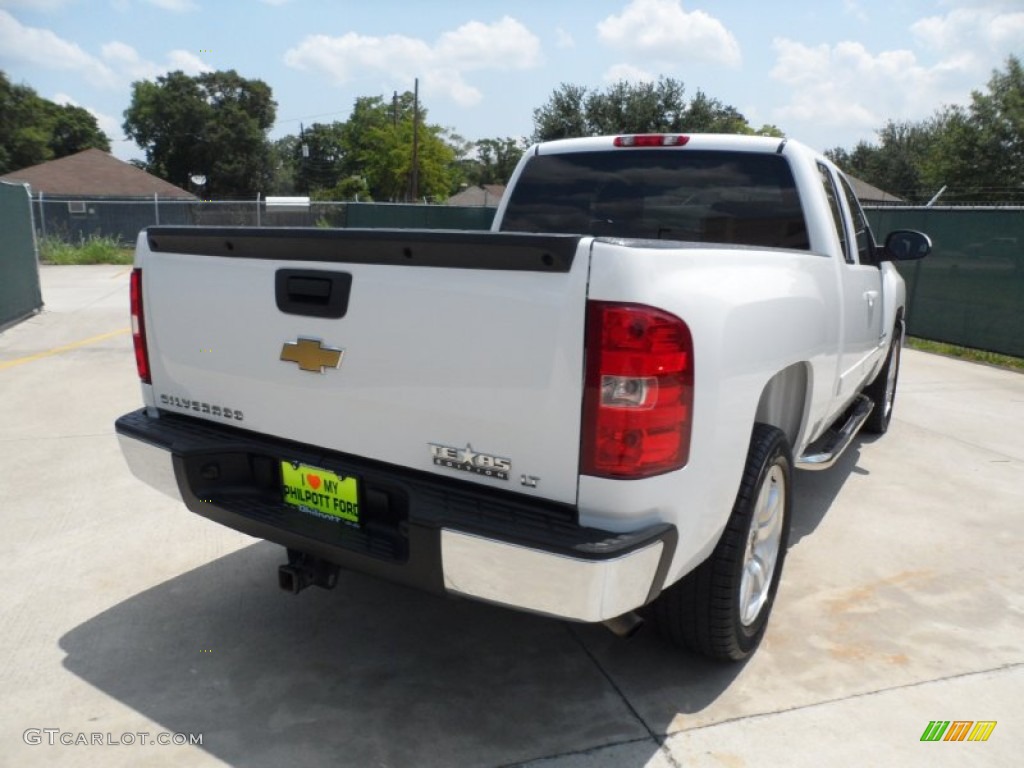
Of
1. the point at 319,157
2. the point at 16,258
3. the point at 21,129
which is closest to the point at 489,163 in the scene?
the point at 319,157

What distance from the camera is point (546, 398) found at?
2141mm

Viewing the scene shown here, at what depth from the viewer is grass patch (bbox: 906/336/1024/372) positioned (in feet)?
33.4

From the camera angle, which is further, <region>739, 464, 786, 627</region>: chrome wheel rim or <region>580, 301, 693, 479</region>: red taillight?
<region>739, 464, 786, 627</region>: chrome wheel rim

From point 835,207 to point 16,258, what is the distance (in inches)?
424

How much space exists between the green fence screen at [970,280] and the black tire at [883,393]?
4.94 m

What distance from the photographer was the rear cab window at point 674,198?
12.8 ft

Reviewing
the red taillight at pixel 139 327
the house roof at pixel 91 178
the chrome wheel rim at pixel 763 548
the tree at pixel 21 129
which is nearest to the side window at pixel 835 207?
the chrome wheel rim at pixel 763 548

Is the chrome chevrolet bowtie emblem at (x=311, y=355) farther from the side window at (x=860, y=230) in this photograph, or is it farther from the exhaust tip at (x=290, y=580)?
the side window at (x=860, y=230)

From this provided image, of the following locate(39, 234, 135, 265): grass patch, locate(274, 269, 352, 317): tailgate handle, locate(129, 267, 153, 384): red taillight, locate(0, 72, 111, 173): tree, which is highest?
locate(0, 72, 111, 173): tree

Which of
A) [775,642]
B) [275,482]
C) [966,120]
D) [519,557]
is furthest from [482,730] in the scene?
[966,120]

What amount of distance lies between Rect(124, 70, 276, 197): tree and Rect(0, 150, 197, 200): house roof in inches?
987

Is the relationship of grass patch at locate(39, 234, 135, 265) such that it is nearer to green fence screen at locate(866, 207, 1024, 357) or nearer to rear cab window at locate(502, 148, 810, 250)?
green fence screen at locate(866, 207, 1024, 357)

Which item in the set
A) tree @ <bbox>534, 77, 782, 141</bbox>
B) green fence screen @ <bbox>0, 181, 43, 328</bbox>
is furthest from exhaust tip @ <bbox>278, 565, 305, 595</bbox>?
tree @ <bbox>534, 77, 782, 141</bbox>

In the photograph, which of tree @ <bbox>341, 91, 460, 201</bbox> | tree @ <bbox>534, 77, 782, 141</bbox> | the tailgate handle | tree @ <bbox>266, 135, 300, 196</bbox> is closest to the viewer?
the tailgate handle
